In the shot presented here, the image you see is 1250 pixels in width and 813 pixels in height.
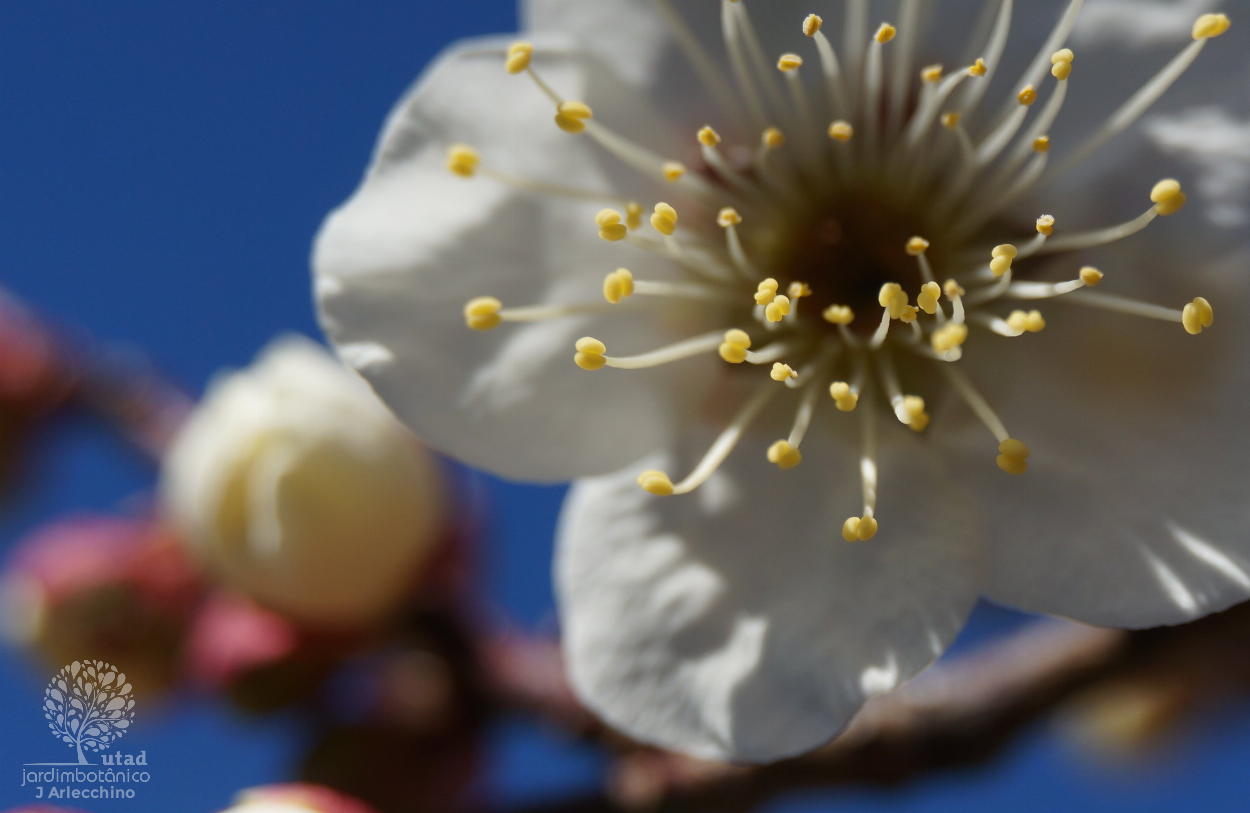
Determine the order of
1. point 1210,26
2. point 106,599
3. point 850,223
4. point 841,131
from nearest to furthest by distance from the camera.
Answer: point 1210,26, point 841,131, point 850,223, point 106,599

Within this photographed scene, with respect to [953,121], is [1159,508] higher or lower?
lower

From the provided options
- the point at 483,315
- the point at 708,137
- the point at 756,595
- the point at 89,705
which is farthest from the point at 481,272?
the point at 89,705

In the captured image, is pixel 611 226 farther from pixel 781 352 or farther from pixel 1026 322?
pixel 1026 322

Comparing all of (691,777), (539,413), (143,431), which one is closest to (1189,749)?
(691,777)

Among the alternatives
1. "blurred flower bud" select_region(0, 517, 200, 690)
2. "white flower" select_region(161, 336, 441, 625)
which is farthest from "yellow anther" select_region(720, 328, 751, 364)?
"blurred flower bud" select_region(0, 517, 200, 690)

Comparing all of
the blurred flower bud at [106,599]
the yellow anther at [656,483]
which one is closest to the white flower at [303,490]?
the blurred flower bud at [106,599]

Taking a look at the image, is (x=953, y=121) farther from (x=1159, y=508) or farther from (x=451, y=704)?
(x=451, y=704)

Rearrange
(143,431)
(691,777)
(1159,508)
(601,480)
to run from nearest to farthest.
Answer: (1159,508), (601,480), (691,777), (143,431)
